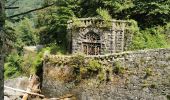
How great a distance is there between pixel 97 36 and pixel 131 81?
19.8 feet

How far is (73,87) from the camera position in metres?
20.8

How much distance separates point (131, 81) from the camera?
61.1ft

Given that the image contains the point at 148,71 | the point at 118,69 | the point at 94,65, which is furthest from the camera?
the point at 94,65

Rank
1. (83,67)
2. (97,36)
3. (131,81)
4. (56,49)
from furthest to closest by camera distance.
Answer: (56,49) < (97,36) < (83,67) < (131,81)

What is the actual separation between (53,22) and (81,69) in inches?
336

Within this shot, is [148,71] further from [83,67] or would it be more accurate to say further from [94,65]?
[83,67]

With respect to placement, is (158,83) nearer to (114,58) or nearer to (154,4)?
(114,58)

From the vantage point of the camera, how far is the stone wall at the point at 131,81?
58.4 feet

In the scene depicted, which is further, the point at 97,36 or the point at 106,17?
the point at 97,36

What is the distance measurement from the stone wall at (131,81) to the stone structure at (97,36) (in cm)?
315

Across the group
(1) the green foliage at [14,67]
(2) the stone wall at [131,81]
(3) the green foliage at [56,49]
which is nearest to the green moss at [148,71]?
(2) the stone wall at [131,81]

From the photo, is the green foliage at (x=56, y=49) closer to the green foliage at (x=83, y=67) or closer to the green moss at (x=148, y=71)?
the green foliage at (x=83, y=67)

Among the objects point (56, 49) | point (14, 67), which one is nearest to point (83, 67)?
point (56, 49)

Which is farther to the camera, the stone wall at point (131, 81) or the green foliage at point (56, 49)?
the green foliage at point (56, 49)
